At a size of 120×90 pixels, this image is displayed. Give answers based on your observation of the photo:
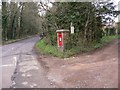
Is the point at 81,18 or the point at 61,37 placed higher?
the point at 81,18

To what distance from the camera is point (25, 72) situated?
12.6 m

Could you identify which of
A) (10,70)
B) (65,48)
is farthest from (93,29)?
(10,70)

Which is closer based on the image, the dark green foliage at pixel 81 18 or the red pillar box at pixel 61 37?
the red pillar box at pixel 61 37

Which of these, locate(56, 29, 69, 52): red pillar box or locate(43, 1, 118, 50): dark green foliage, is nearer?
locate(56, 29, 69, 52): red pillar box

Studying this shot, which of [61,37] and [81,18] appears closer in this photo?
[61,37]

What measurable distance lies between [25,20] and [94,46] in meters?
44.8

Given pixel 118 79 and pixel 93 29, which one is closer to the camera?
pixel 118 79

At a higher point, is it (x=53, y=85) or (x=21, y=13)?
(x=21, y=13)

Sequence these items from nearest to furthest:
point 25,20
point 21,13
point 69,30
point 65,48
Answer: point 65,48 → point 69,30 → point 21,13 → point 25,20

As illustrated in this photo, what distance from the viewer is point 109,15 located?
75.7ft

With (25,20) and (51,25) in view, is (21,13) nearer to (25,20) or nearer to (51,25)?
(25,20)

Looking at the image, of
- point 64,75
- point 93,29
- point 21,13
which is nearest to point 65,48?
point 93,29

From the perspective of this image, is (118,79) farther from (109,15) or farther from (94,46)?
(109,15)

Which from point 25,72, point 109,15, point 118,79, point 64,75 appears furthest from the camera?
point 109,15
